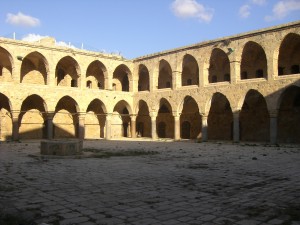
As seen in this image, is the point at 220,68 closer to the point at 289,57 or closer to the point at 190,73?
the point at 190,73

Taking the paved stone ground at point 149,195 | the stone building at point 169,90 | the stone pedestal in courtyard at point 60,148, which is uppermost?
the stone building at point 169,90

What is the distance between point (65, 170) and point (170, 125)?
23.2 m

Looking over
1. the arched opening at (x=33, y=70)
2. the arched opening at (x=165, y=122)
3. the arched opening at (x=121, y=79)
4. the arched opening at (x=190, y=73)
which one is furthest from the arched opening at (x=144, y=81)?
the arched opening at (x=33, y=70)

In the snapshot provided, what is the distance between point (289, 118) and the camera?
970 inches

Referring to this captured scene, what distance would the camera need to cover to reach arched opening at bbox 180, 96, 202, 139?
30.5 metres

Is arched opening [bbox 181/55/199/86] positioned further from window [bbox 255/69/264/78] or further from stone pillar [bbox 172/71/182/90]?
window [bbox 255/69/264/78]

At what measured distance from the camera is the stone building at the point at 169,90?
76.3 ft

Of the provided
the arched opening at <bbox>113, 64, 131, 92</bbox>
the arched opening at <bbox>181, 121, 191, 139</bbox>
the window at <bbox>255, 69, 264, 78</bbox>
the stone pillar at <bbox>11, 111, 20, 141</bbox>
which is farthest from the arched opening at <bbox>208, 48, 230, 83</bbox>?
the stone pillar at <bbox>11, 111, 20, 141</bbox>

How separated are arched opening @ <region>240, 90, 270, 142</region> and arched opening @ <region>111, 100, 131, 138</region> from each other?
40.9 ft

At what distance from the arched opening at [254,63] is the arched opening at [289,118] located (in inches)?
111

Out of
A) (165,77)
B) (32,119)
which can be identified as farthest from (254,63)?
(32,119)

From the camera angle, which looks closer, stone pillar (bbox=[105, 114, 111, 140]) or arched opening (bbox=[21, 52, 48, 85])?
arched opening (bbox=[21, 52, 48, 85])

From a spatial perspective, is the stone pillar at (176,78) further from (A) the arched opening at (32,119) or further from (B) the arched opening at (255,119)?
(A) the arched opening at (32,119)

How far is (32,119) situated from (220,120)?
16.7 metres
